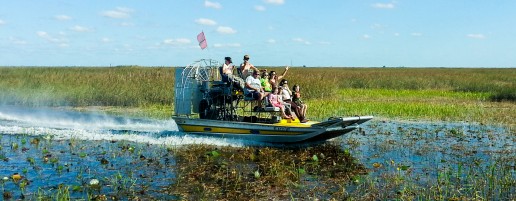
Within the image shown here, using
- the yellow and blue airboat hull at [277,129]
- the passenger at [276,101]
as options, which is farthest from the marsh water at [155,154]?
the passenger at [276,101]

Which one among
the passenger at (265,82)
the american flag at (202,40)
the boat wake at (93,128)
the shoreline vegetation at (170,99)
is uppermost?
the american flag at (202,40)

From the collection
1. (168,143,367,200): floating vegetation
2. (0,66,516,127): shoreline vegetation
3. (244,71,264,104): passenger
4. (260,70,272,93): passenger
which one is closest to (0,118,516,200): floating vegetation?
(168,143,367,200): floating vegetation

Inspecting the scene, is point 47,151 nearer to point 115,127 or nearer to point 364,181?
point 115,127

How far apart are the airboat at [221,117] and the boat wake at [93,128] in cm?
35

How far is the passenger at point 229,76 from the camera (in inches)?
572

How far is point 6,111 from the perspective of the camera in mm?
21562

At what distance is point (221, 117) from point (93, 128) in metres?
4.75

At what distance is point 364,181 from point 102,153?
21.9ft

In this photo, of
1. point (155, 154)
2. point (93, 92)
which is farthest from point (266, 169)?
point (93, 92)

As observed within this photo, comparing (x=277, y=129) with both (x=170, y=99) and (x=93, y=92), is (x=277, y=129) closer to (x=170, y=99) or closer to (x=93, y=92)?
(x=170, y=99)

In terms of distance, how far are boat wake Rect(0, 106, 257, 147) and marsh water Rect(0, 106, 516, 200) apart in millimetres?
29

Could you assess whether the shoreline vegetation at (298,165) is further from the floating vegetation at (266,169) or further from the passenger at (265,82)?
the passenger at (265,82)

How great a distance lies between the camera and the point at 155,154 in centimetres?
1305

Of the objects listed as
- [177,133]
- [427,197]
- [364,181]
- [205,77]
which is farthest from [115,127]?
[427,197]
